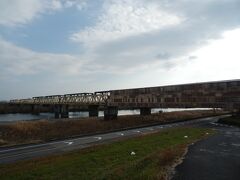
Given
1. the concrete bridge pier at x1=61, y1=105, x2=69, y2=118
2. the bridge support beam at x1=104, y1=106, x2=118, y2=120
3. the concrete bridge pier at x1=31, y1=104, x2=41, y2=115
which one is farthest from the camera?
the concrete bridge pier at x1=31, y1=104, x2=41, y2=115

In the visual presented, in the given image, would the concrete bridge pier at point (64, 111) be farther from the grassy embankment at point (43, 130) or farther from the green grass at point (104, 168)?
the green grass at point (104, 168)

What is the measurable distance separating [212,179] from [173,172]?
190 centimetres

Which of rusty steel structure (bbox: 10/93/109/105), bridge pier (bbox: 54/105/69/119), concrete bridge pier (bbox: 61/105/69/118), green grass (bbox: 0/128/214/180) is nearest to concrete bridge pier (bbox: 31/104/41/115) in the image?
rusty steel structure (bbox: 10/93/109/105)

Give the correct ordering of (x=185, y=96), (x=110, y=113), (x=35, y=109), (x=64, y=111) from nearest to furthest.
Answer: (x=185, y=96) < (x=110, y=113) < (x=64, y=111) < (x=35, y=109)

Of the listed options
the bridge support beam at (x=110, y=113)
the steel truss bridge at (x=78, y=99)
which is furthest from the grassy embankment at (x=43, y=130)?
the steel truss bridge at (x=78, y=99)

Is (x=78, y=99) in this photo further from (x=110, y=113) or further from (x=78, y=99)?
(x=110, y=113)

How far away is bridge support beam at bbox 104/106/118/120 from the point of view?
6890 cm

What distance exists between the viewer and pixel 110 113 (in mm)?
70312

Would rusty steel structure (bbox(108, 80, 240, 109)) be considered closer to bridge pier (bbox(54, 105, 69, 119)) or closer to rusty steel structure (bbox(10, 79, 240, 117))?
rusty steel structure (bbox(10, 79, 240, 117))

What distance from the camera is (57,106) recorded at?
10862cm

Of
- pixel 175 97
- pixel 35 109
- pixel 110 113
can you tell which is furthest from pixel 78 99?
pixel 35 109

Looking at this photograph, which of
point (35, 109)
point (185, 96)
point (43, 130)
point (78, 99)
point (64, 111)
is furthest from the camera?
point (35, 109)

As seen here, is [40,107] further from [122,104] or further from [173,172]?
[173,172]

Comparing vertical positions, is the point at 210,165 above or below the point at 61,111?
below
